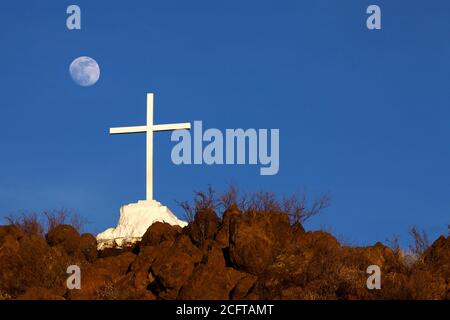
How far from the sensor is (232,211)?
23562 mm

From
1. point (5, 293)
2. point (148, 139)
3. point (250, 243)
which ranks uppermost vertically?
point (148, 139)

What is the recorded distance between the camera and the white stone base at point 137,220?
1232 inches

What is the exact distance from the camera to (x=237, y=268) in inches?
790

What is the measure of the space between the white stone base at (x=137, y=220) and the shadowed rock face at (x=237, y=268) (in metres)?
6.60

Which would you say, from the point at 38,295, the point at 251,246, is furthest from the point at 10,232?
the point at 251,246

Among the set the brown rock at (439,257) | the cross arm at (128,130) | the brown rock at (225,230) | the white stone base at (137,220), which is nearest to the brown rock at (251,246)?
the brown rock at (225,230)

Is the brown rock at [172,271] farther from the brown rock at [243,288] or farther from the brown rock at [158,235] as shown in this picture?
the brown rock at [158,235]

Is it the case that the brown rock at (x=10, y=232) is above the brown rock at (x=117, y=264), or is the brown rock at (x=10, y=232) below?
above

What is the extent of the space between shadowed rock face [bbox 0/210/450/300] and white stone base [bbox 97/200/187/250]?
6603 mm

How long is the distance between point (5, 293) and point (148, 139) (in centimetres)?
1199

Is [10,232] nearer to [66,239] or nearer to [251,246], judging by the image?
[66,239]
